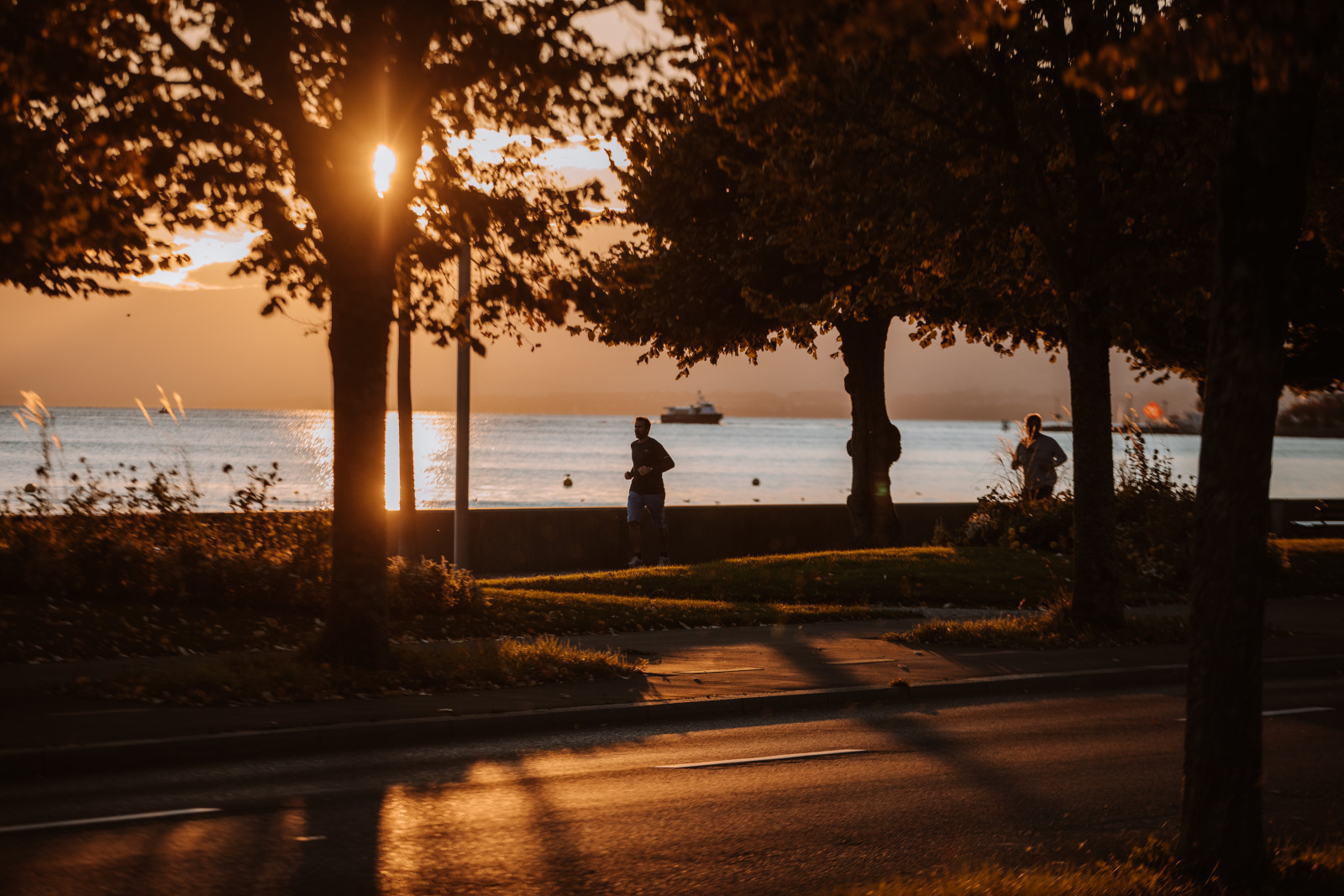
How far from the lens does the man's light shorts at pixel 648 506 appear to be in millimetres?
19703

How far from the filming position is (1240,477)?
478cm

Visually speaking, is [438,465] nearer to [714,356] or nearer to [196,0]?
[714,356]

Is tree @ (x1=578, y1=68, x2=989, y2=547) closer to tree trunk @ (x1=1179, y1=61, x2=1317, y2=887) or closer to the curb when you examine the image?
the curb

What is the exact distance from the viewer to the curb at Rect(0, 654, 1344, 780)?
23.2ft

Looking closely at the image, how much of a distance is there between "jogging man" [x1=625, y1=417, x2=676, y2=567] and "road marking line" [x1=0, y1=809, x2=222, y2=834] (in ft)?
44.2

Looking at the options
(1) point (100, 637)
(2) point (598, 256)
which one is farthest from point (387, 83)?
(1) point (100, 637)

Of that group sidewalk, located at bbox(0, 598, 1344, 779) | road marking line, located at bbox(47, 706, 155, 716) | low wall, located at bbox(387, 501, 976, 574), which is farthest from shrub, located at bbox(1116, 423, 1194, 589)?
road marking line, located at bbox(47, 706, 155, 716)

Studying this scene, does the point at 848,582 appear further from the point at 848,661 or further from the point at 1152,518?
the point at 848,661

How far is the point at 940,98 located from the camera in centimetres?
1214

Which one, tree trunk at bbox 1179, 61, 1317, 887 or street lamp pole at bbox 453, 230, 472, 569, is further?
street lamp pole at bbox 453, 230, 472, 569

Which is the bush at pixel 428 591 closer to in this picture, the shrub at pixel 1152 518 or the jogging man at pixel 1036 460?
the shrub at pixel 1152 518

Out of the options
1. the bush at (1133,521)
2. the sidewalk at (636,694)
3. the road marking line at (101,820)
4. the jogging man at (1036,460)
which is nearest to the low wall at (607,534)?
the bush at (1133,521)

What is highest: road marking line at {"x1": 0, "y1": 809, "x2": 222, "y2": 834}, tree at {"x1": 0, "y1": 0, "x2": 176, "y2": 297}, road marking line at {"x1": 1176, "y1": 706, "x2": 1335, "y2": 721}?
tree at {"x1": 0, "y1": 0, "x2": 176, "y2": 297}

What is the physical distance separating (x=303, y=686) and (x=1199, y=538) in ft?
20.9
